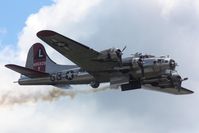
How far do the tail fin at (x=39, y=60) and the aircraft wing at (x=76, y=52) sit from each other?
5.35 m

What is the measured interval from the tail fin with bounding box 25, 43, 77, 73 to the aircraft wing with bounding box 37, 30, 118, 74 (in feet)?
17.6

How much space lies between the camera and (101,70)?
48.2m

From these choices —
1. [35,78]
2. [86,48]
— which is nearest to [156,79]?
[86,48]

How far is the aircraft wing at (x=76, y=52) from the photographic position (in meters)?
44.9

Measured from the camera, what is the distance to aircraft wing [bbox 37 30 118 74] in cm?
4494

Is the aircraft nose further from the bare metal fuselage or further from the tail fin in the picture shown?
the tail fin

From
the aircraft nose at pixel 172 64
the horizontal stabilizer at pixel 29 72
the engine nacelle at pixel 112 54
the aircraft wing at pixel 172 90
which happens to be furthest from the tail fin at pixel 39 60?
the aircraft nose at pixel 172 64

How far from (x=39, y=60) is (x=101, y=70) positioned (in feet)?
28.4

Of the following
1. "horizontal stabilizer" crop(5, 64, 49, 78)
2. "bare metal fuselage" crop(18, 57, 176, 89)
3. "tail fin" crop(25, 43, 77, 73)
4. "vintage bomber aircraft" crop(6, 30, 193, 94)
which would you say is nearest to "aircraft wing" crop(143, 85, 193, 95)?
"vintage bomber aircraft" crop(6, 30, 193, 94)

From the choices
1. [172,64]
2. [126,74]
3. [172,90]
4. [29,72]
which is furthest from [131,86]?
[29,72]

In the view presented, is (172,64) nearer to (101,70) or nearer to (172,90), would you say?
(101,70)

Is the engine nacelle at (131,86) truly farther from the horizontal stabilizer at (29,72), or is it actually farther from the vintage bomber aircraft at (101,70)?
the horizontal stabilizer at (29,72)

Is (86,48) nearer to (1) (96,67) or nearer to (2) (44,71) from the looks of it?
(1) (96,67)

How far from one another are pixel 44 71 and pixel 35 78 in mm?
1637
